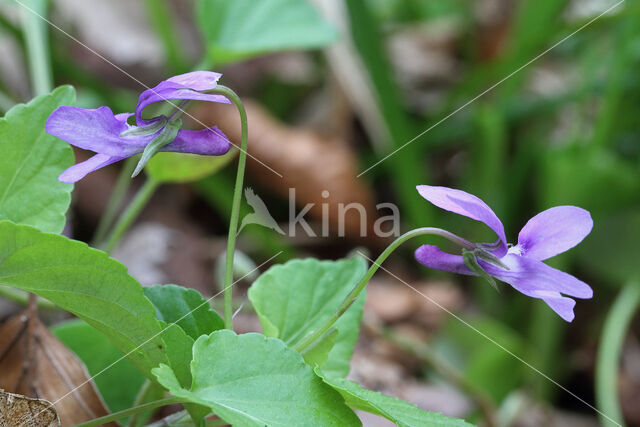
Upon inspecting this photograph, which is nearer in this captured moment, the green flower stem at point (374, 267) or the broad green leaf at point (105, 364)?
the green flower stem at point (374, 267)

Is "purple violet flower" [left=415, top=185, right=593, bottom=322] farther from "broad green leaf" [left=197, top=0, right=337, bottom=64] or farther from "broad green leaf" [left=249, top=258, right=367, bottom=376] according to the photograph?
"broad green leaf" [left=197, top=0, right=337, bottom=64]

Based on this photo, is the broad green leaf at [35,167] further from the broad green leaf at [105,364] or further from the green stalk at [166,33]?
the green stalk at [166,33]

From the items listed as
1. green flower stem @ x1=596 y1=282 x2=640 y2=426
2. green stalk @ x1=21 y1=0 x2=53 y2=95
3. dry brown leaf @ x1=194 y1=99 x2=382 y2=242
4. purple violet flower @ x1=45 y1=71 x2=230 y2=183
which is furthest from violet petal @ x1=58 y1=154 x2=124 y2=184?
dry brown leaf @ x1=194 y1=99 x2=382 y2=242

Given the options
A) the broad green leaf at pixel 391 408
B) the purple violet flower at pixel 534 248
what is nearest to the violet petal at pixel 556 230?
the purple violet flower at pixel 534 248

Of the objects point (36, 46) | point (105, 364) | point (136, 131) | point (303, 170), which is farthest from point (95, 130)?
point (303, 170)

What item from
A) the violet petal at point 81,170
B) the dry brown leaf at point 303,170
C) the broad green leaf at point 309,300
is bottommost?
the dry brown leaf at point 303,170

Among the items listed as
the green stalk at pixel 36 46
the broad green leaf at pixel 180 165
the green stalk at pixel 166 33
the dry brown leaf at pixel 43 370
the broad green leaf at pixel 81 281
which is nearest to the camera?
the broad green leaf at pixel 81 281
